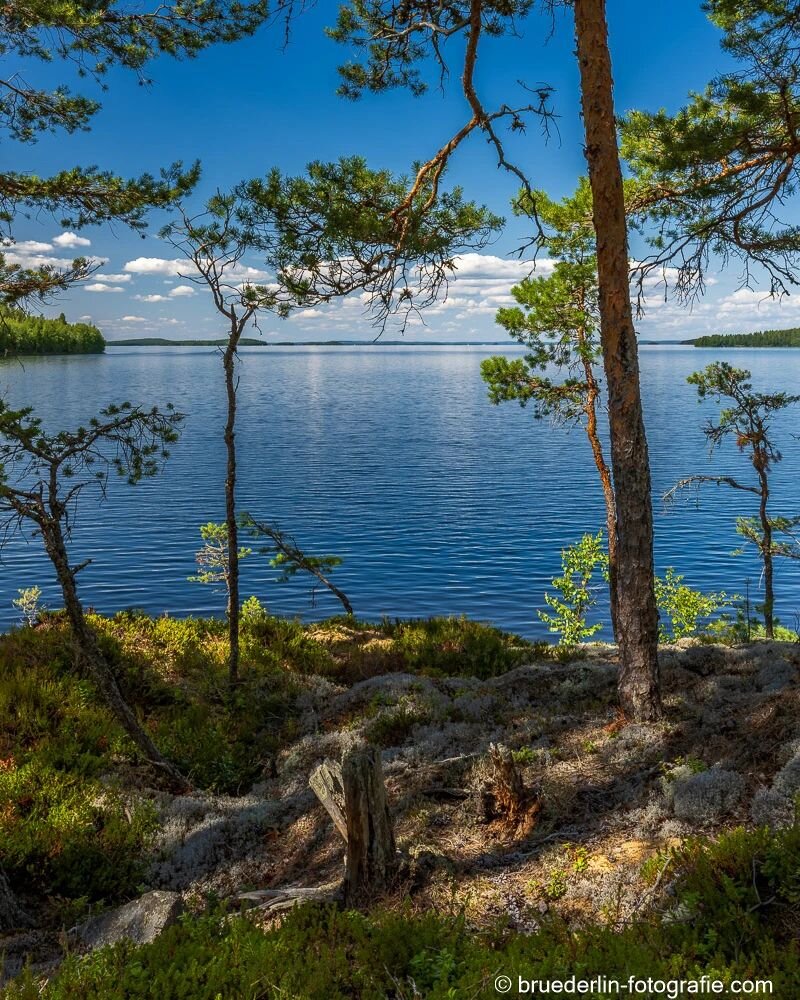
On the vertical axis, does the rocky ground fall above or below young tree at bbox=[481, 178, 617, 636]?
below

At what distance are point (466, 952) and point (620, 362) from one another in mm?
6344

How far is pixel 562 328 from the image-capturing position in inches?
686

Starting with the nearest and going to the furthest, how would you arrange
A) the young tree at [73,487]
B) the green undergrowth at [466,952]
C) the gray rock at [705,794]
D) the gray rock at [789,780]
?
the green undergrowth at [466,952]
the gray rock at [789,780]
the gray rock at [705,794]
the young tree at [73,487]

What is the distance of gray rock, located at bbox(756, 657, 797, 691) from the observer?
895 centimetres

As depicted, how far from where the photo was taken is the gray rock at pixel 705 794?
6.21m

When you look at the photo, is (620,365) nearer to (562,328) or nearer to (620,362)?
(620,362)

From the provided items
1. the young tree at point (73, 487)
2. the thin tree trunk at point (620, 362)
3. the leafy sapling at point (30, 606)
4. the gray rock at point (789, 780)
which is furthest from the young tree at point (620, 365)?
the leafy sapling at point (30, 606)

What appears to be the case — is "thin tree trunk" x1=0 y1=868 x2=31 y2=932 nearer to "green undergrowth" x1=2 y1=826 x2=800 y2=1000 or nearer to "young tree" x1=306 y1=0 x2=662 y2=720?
"green undergrowth" x1=2 y1=826 x2=800 y2=1000

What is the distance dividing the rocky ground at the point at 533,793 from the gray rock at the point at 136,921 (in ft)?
0.10

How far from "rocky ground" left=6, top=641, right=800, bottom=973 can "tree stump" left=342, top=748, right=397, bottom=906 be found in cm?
27

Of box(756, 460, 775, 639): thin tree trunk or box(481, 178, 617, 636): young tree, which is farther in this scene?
box(756, 460, 775, 639): thin tree trunk

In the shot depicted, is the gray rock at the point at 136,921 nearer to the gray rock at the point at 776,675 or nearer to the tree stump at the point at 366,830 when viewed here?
the tree stump at the point at 366,830

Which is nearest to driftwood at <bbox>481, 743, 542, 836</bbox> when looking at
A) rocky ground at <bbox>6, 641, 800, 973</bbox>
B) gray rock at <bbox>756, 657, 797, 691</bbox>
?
rocky ground at <bbox>6, 641, 800, 973</bbox>

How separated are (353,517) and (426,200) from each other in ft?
93.4
